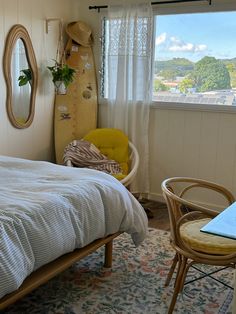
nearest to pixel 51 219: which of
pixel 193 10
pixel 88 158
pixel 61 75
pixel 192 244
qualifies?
pixel 192 244

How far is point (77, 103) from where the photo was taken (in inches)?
169

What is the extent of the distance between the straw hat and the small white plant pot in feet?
1.73

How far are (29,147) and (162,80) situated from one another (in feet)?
5.15

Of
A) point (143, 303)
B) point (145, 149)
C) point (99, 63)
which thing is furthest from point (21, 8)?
point (143, 303)

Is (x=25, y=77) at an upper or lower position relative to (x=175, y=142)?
upper

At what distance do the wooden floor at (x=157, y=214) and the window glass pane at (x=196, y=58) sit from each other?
3.69ft

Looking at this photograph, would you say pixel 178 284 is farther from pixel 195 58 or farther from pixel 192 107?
pixel 195 58

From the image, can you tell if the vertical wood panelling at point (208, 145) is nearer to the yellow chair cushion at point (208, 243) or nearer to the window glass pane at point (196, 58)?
the window glass pane at point (196, 58)

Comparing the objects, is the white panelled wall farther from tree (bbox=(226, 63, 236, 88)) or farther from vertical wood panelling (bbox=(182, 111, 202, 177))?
tree (bbox=(226, 63, 236, 88))

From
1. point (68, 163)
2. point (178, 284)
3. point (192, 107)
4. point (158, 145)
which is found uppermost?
point (192, 107)

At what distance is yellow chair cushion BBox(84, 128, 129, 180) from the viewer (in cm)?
401

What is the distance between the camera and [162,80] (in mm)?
4098

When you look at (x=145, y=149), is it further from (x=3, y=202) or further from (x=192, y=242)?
(x=3, y=202)

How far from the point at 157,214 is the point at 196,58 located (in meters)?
1.62
